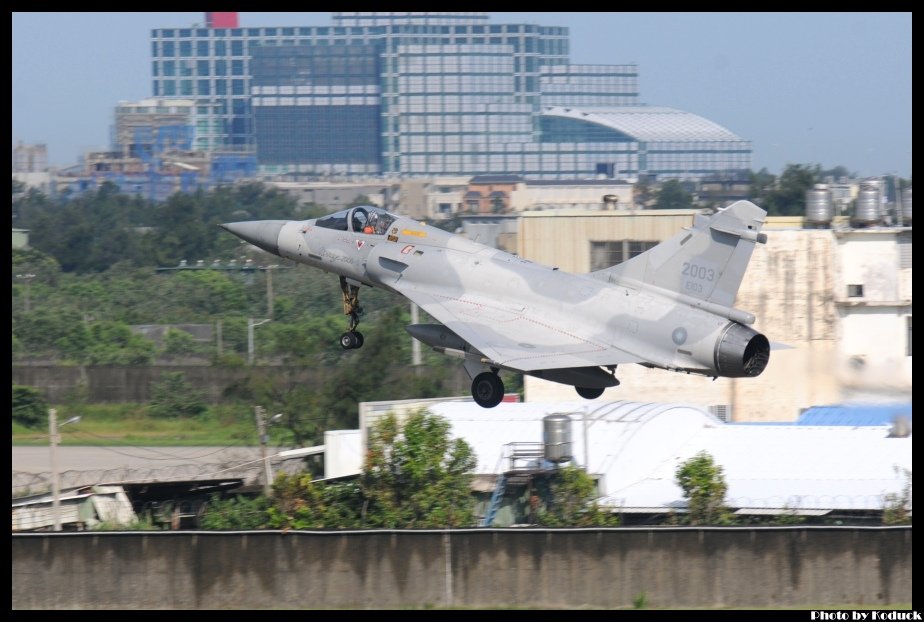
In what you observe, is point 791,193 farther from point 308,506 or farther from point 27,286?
point 308,506

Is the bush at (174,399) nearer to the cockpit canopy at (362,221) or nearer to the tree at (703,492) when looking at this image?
the tree at (703,492)

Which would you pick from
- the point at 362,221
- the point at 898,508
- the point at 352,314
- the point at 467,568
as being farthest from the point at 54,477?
the point at 898,508

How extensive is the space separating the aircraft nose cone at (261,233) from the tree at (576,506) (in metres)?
9.56

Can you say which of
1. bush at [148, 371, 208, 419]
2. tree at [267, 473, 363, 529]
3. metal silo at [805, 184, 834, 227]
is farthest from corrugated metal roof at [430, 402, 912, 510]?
bush at [148, 371, 208, 419]

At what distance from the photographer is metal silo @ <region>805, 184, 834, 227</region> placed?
50000 millimetres

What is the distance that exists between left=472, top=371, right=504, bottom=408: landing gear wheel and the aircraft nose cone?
6.38 meters

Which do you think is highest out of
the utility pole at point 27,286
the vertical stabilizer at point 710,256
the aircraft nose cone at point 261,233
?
the utility pole at point 27,286

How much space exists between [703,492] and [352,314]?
33.9 ft

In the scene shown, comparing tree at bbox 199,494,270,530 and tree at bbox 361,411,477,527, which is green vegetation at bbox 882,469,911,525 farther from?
tree at bbox 199,494,270,530

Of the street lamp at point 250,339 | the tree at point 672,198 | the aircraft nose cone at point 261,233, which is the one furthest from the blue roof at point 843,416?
the tree at point 672,198

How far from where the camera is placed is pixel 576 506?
33938 millimetres

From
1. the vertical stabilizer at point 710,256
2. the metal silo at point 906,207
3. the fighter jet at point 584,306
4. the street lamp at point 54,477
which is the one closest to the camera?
the fighter jet at point 584,306

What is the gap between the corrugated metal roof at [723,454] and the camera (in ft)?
116
